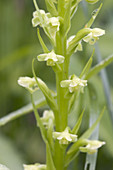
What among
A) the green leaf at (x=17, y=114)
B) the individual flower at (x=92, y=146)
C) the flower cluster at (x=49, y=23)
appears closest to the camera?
the flower cluster at (x=49, y=23)

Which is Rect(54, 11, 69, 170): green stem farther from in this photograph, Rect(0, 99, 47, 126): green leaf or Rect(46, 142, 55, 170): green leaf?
Rect(0, 99, 47, 126): green leaf

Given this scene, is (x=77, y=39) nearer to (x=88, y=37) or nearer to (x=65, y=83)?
(x=88, y=37)

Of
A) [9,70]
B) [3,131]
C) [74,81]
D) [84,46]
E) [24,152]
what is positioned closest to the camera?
[74,81]

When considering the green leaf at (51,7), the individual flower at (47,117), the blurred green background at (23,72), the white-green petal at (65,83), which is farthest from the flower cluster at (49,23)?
the blurred green background at (23,72)

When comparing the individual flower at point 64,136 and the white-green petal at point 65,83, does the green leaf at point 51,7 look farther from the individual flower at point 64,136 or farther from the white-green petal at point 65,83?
the individual flower at point 64,136

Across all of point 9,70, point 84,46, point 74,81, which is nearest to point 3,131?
point 9,70

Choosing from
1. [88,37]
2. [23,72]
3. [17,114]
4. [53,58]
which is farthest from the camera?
[23,72]

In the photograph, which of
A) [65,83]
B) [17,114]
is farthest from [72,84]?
[17,114]

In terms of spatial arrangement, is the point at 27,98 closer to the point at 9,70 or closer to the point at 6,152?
the point at 9,70
